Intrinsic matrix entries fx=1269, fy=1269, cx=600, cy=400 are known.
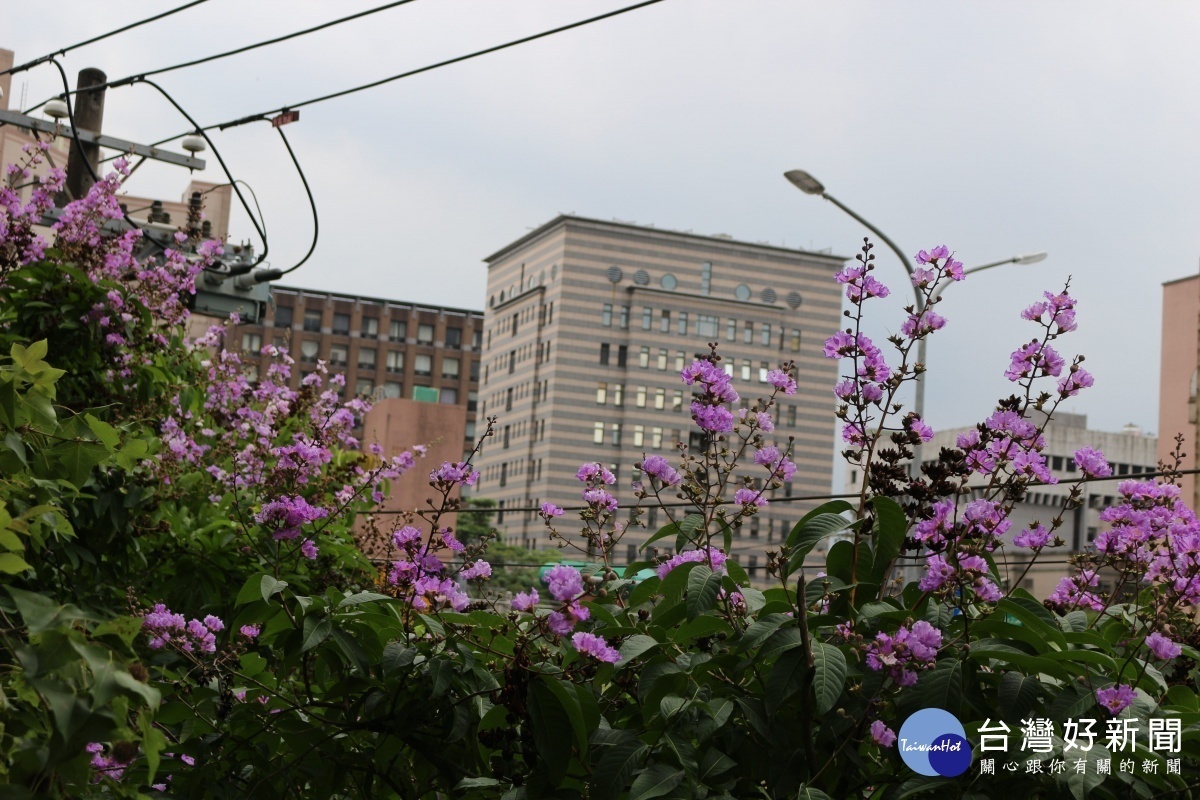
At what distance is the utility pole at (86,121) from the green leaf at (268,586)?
856 centimetres

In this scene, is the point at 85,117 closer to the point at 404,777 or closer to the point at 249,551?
the point at 249,551

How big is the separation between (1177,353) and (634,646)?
46531mm

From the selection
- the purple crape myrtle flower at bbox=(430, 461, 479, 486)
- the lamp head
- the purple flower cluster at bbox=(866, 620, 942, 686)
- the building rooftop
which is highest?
the building rooftop

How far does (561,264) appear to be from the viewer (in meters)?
106

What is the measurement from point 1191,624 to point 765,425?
3.72ft

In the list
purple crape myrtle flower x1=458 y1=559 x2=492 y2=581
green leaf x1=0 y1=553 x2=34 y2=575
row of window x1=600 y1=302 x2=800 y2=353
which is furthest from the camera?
row of window x1=600 y1=302 x2=800 y2=353

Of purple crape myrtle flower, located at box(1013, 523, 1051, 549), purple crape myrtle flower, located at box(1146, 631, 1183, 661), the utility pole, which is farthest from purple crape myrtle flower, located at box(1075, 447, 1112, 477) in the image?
the utility pole

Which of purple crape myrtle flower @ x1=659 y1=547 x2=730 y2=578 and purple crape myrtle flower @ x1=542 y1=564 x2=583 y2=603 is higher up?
purple crape myrtle flower @ x1=659 y1=547 x2=730 y2=578

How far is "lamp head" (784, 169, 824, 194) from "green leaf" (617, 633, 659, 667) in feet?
48.3

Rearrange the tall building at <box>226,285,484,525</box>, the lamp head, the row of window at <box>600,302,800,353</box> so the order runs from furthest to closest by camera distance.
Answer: the row of window at <box>600,302,800,353</box> → the tall building at <box>226,285,484,525</box> → the lamp head

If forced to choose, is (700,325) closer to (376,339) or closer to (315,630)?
(376,339)

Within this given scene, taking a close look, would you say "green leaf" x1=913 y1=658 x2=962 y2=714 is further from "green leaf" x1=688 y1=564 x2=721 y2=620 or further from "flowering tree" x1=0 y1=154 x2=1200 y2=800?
"green leaf" x1=688 y1=564 x2=721 y2=620

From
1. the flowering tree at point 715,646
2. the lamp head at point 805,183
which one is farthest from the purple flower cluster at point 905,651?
the lamp head at point 805,183

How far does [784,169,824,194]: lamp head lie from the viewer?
16.7 meters
